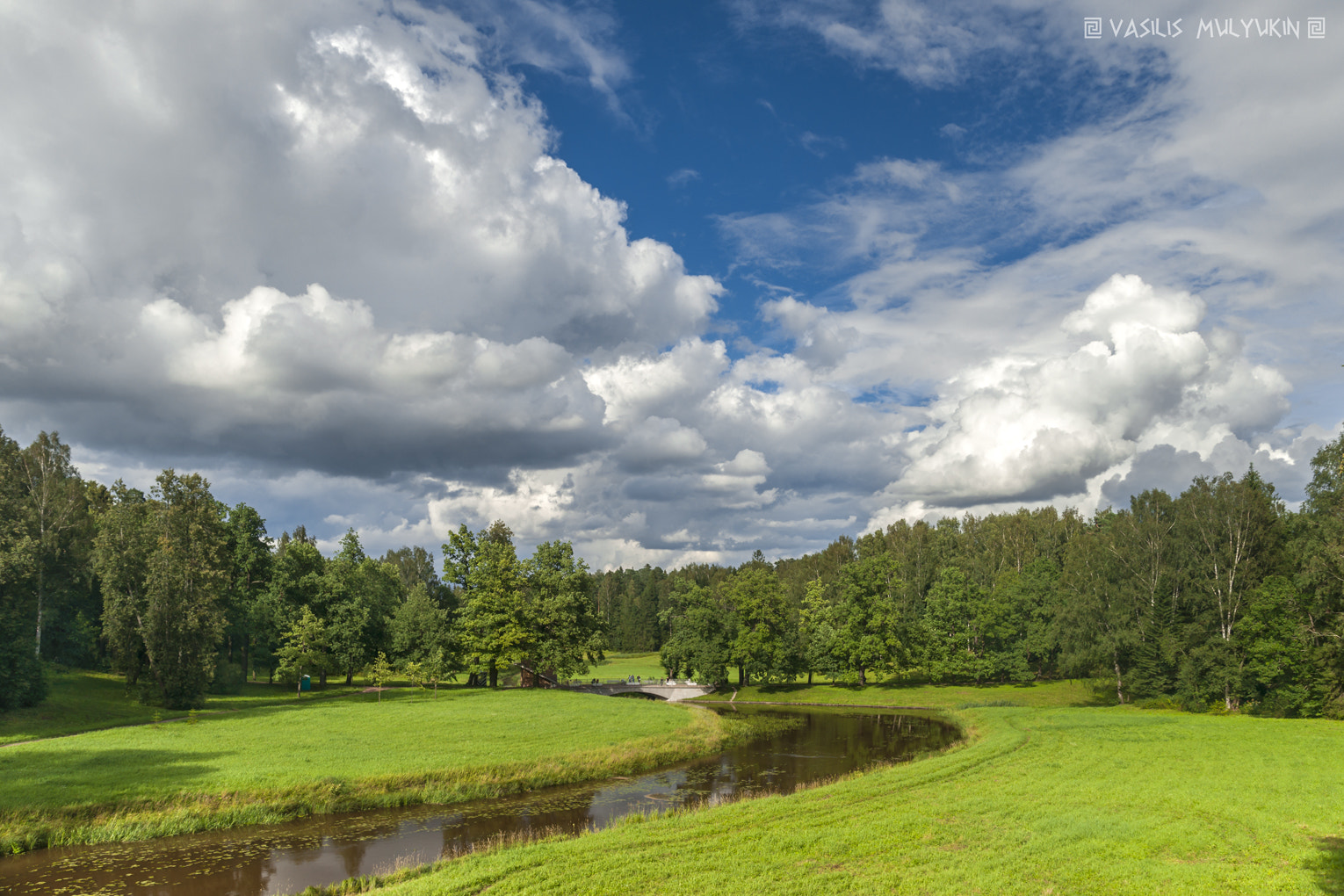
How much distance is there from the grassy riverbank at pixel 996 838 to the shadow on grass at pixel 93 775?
54.4ft

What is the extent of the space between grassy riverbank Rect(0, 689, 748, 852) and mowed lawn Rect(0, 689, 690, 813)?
0.09 m

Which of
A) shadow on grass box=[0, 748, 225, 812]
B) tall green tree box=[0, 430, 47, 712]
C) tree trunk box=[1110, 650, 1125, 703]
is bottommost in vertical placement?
tree trunk box=[1110, 650, 1125, 703]

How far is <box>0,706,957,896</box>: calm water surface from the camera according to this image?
21547mm

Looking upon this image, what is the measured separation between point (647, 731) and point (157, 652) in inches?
1513

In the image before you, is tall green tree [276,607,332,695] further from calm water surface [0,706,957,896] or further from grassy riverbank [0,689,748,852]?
calm water surface [0,706,957,896]

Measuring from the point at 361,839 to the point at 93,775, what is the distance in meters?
12.7

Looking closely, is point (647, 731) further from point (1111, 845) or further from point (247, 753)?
point (1111, 845)

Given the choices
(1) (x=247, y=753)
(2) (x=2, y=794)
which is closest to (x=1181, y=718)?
(1) (x=247, y=753)

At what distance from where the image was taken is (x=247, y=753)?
34.8 metres

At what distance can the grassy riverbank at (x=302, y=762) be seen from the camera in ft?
85.0

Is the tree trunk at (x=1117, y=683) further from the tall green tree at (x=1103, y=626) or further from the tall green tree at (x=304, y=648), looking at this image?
the tall green tree at (x=304, y=648)

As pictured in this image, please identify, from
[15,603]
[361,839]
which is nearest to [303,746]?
[361,839]

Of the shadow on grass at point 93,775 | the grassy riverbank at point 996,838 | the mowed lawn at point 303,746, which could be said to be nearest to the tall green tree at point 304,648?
the mowed lawn at point 303,746

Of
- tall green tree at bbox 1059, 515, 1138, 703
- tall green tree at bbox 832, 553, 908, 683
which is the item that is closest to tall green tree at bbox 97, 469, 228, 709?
tall green tree at bbox 832, 553, 908, 683
